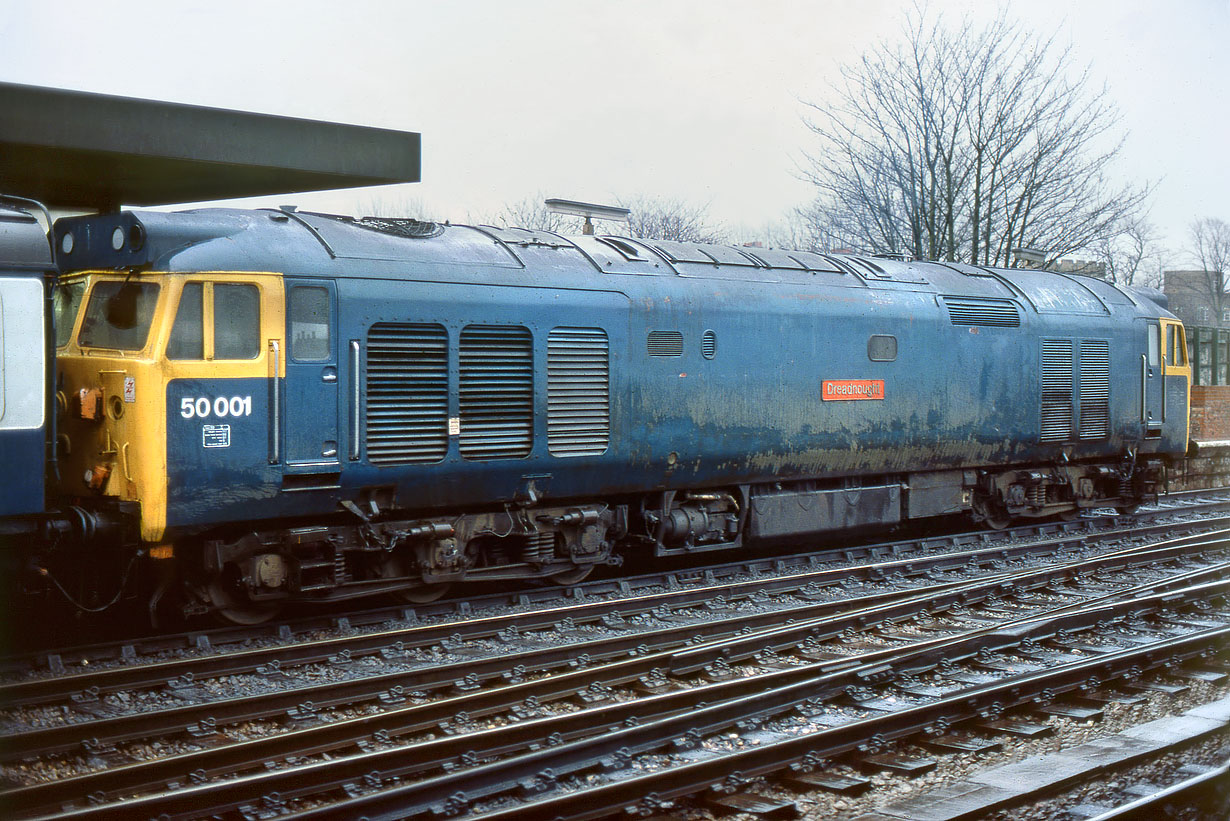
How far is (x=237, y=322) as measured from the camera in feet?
29.6

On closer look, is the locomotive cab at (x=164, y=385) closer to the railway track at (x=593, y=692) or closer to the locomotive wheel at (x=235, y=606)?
the locomotive wheel at (x=235, y=606)

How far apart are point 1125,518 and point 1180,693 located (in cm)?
960

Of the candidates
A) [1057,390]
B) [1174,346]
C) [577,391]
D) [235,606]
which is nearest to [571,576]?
[577,391]

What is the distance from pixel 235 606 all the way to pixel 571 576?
11.5 feet

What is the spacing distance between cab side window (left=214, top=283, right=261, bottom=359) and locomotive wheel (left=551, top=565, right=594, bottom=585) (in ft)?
13.3

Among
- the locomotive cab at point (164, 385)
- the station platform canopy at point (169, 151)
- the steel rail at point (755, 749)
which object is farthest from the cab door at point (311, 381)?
the steel rail at point (755, 749)

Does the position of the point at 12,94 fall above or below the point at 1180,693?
above

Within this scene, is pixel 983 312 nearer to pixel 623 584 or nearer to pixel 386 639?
pixel 623 584

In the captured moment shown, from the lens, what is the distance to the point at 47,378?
27.3 feet

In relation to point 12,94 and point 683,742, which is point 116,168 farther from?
point 683,742

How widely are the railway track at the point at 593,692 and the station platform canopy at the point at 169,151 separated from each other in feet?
16.5

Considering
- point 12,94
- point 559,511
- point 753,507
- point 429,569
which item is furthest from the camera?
point 753,507

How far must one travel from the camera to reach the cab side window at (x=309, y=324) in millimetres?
9297

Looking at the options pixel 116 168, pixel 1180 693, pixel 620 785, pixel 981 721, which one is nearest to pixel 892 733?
pixel 981 721
